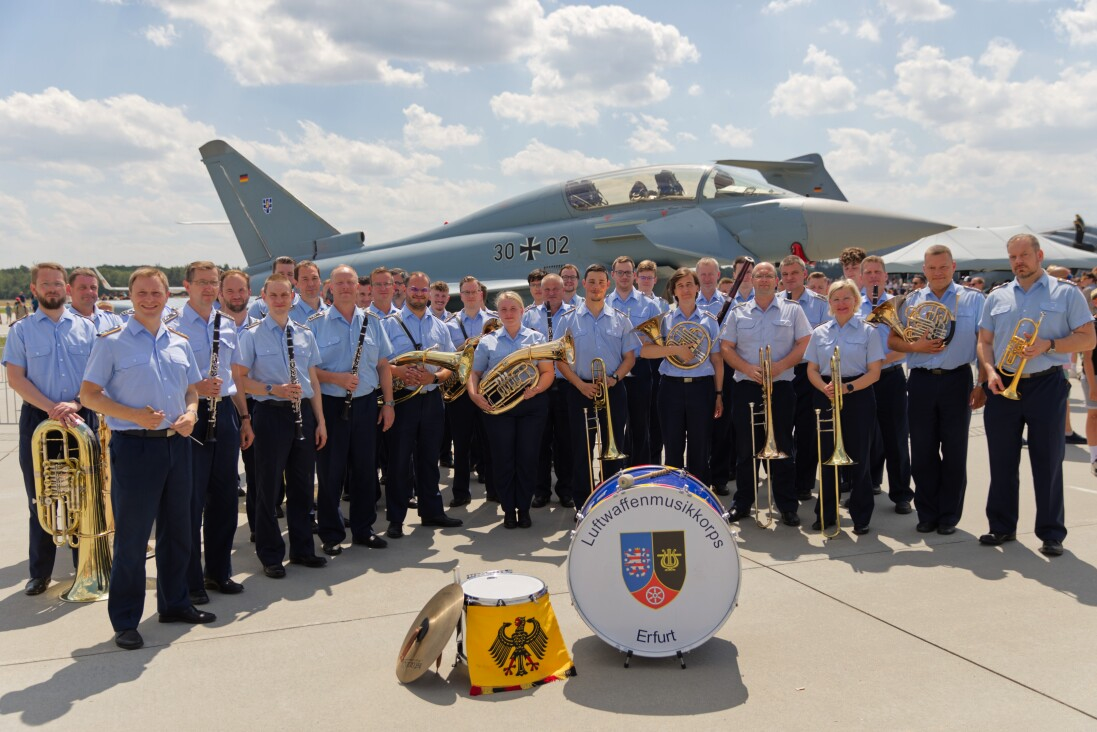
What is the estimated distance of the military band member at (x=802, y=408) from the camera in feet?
23.2

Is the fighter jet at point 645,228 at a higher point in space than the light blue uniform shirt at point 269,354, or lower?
higher

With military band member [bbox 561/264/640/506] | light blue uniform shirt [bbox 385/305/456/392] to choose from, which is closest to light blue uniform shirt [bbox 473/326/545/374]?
military band member [bbox 561/264/640/506]

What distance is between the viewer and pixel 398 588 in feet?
17.0

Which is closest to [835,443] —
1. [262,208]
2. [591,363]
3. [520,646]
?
[591,363]

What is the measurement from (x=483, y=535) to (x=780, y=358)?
2934 millimetres

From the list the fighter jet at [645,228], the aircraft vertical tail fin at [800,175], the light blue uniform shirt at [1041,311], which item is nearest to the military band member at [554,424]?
the light blue uniform shirt at [1041,311]

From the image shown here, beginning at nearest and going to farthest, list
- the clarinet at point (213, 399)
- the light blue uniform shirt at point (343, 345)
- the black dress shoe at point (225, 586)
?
the clarinet at point (213, 399)
the black dress shoe at point (225, 586)
the light blue uniform shirt at point (343, 345)

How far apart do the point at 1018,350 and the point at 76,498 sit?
6.62 m

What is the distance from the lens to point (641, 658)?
3.99 m

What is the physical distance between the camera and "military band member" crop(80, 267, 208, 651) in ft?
13.6

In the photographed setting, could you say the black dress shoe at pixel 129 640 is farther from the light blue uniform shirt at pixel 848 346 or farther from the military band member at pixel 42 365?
A: the light blue uniform shirt at pixel 848 346

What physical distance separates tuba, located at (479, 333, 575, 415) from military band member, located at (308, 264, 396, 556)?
2.75 feet

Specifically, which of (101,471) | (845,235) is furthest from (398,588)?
(845,235)

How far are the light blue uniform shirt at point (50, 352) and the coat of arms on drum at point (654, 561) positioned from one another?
3878mm
